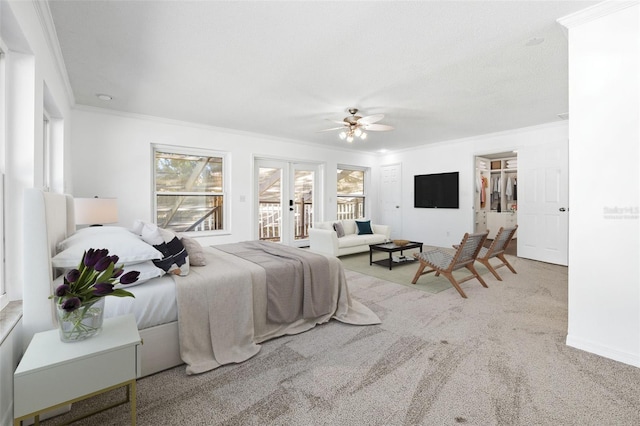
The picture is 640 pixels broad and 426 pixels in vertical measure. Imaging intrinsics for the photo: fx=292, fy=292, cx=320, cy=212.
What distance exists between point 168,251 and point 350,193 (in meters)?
6.17

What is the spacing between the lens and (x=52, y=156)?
3.38m

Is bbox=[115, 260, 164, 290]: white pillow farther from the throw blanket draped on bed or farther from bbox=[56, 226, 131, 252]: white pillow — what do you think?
bbox=[56, 226, 131, 252]: white pillow

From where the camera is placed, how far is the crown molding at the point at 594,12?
199 centimetres

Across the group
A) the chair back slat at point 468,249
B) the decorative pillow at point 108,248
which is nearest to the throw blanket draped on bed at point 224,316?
the decorative pillow at point 108,248

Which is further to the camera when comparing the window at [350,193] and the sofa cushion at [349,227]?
the window at [350,193]

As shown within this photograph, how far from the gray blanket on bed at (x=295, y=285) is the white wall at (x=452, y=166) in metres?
4.80

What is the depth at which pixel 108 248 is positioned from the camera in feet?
6.06

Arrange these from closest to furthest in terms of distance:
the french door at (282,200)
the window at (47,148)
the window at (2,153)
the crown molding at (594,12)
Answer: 1. the window at (2,153)
2. the crown molding at (594,12)
3. the window at (47,148)
4. the french door at (282,200)

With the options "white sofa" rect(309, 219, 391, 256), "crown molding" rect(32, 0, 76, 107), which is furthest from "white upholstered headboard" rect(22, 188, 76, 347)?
"white sofa" rect(309, 219, 391, 256)

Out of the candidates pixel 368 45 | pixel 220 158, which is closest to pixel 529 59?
pixel 368 45

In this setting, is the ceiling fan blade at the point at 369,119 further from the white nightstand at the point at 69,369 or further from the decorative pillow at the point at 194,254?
the white nightstand at the point at 69,369

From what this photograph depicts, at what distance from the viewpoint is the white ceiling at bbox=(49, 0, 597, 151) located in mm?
2158

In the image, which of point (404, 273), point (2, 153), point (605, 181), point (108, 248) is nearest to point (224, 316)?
point (108, 248)

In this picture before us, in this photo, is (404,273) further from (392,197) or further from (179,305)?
(392,197)
